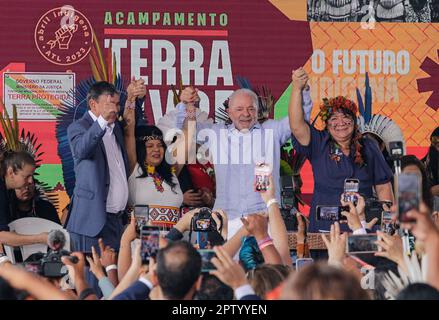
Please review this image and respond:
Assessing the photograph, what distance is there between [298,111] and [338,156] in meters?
0.54

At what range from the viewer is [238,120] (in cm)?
811

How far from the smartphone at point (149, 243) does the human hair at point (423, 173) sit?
11.6ft

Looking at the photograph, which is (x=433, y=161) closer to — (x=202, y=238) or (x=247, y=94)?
(x=247, y=94)

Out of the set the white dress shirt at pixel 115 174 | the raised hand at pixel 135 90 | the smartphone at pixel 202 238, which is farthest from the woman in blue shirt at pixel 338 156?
the white dress shirt at pixel 115 174

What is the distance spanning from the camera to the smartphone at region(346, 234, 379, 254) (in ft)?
15.2

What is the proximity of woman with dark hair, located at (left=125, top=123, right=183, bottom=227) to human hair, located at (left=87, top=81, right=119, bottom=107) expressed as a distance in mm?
401

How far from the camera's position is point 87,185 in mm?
7785

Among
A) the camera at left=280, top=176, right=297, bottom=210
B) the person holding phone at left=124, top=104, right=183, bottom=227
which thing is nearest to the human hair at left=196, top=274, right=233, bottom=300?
the camera at left=280, top=176, right=297, bottom=210

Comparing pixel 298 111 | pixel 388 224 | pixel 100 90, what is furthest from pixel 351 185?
pixel 100 90

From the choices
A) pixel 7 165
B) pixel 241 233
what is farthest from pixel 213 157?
pixel 241 233

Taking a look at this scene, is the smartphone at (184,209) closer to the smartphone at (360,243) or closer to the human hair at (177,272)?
the smartphone at (360,243)
